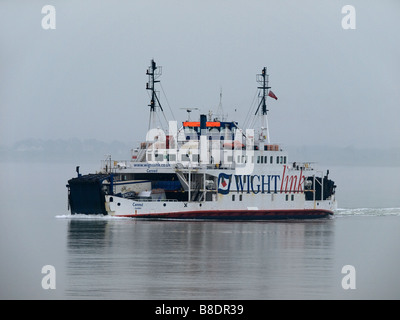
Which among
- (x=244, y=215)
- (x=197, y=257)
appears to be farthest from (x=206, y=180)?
(x=197, y=257)

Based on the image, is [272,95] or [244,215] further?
[272,95]

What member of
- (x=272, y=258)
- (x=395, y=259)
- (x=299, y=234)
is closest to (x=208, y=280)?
(x=272, y=258)

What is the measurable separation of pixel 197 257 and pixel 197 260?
0.78m

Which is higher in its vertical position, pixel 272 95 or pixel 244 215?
pixel 272 95

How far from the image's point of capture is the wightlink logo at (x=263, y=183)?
2392 inches

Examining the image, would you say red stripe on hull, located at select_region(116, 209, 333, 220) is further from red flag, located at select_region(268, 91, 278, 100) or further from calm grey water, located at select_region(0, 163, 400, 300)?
red flag, located at select_region(268, 91, 278, 100)

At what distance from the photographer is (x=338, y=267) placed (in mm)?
45062

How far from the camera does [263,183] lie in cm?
6150

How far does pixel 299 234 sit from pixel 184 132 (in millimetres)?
11150

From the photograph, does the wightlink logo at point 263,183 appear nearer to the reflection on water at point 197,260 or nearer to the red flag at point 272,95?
the reflection on water at point 197,260

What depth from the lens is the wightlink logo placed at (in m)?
60.8

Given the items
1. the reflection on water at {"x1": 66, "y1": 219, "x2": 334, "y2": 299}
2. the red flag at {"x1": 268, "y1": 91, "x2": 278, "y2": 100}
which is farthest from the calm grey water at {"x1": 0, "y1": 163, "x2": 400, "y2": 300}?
the red flag at {"x1": 268, "y1": 91, "x2": 278, "y2": 100}

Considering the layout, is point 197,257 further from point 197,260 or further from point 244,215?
point 244,215

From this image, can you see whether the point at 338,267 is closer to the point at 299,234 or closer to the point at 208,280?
the point at 208,280
